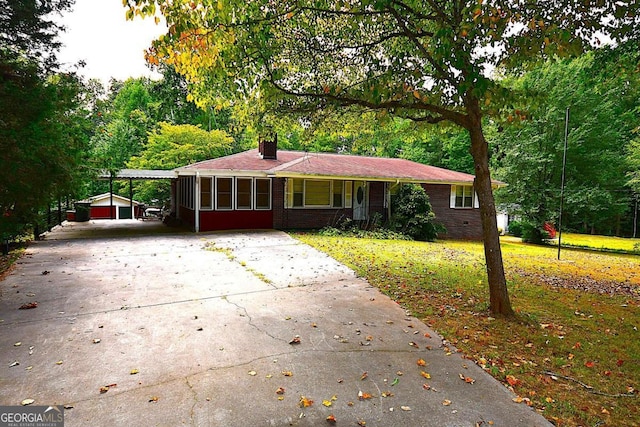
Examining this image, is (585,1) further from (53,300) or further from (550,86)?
(550,86)

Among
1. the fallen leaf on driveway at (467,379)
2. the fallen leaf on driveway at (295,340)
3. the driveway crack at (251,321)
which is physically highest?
the driveway crack at (251,321)

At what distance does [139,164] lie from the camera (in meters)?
23.3

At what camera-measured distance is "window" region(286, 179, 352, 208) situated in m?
16.1

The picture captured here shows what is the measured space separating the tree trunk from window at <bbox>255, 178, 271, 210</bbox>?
1121 cm

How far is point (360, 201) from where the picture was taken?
58.3ft

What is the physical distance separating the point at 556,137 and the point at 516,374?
24.3 m

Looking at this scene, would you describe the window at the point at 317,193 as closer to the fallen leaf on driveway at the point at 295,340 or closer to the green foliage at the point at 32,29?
the green foliage at the point at 32,29

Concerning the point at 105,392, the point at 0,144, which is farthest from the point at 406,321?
the point at 0,144

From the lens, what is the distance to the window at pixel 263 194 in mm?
15656

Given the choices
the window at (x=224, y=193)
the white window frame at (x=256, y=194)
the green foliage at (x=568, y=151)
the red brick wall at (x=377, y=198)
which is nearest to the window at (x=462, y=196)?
the red brick wall at (x=377, y=198)

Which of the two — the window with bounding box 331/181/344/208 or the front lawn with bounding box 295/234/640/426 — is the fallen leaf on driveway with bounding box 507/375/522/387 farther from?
the window with bounding box 331/181/344/208

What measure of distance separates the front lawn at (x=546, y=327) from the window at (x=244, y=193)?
6651mm

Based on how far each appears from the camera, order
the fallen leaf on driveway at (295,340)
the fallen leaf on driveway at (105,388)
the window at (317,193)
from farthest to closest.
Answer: the window at (317,193), the fallen leaf on driveway at (295,340), the fallen leaf on driveway at (105,388)

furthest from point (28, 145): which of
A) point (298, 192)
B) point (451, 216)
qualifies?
point (451, 216)
